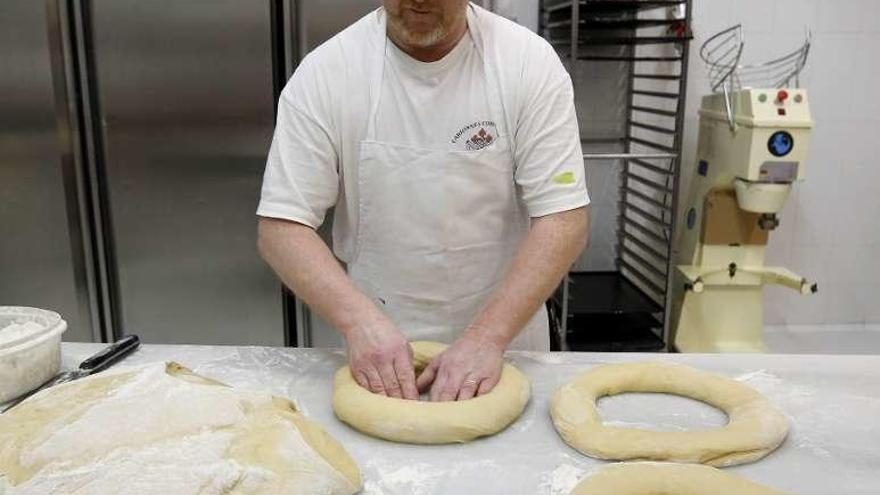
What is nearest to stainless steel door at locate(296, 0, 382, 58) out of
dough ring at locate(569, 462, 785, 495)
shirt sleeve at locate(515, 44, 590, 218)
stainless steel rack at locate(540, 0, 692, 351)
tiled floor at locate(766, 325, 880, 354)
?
stainless steel rack at locate(540, 0, 692, 351)

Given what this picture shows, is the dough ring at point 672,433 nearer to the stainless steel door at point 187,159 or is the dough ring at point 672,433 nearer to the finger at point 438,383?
the finger at point 438,383

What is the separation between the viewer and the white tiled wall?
273 centimetres

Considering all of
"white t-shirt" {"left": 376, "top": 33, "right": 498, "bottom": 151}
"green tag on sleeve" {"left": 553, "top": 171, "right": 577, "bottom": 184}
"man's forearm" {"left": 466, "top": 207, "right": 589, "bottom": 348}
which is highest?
"white t-shirt" {"left": 376, "top": 33, "right": 498, "bottom": 151}

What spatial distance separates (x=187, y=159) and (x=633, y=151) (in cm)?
166

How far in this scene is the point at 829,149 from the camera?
9.42 feet

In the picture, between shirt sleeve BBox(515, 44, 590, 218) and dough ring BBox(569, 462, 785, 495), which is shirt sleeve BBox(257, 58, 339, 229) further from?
dough ring BBox(569, 462, 785, 495)

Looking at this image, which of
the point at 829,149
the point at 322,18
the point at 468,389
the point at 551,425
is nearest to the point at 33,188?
the point at 322,18

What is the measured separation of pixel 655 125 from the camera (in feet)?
9.23

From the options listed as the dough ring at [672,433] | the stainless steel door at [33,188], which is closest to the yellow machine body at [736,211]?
the dough ring at [672,433]

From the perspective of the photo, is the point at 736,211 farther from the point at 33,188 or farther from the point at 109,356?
the point at 33,188

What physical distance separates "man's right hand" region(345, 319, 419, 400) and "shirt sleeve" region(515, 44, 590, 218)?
1.25 ft

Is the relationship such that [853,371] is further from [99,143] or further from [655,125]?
[99,143]

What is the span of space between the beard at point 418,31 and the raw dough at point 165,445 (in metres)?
0.67

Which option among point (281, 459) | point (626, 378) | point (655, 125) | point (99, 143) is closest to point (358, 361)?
point (281, 459)
